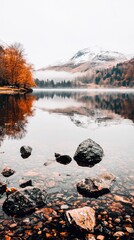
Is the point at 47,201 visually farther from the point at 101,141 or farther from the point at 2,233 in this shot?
the point at 101,141

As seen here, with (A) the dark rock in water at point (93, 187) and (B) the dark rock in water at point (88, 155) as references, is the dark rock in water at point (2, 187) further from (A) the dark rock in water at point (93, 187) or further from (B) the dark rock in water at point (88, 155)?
(B) the dark rock in water at point (88, 155)

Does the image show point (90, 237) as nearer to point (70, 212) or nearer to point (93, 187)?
point (70, 212)

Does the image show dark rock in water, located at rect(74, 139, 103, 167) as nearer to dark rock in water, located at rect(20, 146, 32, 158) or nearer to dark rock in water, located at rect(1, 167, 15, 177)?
dark rock in water, located at rect(20, 146, 32, 158)

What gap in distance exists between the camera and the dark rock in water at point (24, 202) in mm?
8242

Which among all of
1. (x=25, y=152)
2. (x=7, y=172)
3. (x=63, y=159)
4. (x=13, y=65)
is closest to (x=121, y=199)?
(x=63, y=159)

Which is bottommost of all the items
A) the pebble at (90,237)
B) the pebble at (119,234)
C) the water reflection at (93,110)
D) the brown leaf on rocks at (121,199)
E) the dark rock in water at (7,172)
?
the pebble at (119,234)

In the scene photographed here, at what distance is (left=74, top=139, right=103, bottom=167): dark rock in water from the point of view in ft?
45.9

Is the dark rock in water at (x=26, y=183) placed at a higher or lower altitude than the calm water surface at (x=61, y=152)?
higher

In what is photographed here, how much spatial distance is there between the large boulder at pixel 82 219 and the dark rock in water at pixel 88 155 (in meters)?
6.02

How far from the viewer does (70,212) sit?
7648mm

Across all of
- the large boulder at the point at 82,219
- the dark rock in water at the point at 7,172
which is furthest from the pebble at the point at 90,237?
the dark rock in water at the point at 7,172

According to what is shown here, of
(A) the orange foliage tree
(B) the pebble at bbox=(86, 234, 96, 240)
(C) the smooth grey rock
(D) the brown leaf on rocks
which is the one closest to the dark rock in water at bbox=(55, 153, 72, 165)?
(C) the smooth grey rock

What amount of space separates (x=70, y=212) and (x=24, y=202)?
1961 mm

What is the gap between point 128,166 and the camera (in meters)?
13.1
